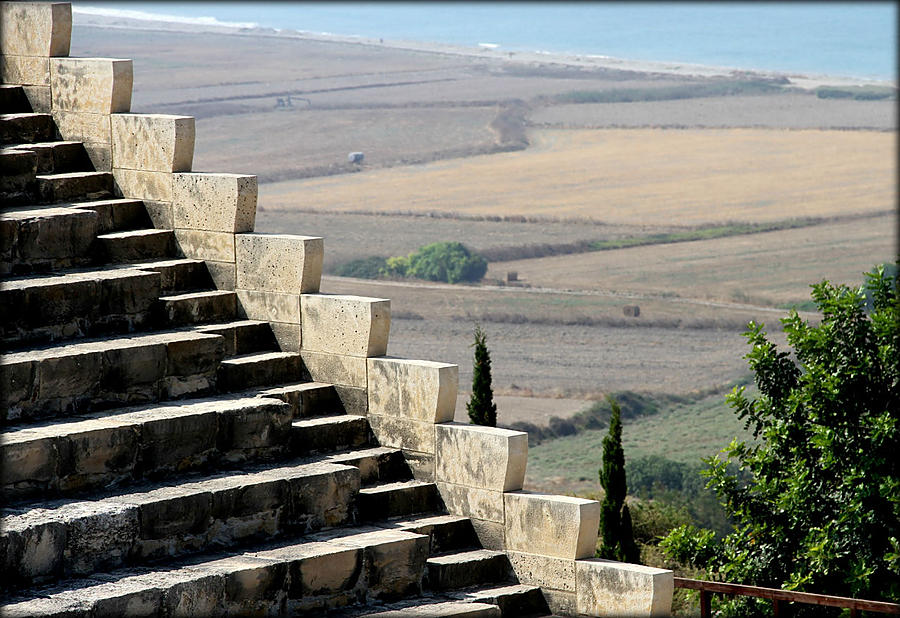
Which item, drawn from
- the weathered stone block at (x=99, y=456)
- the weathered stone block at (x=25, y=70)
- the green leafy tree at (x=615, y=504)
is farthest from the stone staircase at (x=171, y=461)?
the green leafy tree at (x=615, y=504)

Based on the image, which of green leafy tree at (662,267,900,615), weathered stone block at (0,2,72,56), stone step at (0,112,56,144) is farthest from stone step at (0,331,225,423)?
green leafy tree at (662,267,900,615)

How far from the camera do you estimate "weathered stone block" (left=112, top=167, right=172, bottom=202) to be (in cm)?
1035

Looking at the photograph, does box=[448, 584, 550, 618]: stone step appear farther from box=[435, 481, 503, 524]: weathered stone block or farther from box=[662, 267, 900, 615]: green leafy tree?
box=[662, 267, 900, 615]: green leafy tree

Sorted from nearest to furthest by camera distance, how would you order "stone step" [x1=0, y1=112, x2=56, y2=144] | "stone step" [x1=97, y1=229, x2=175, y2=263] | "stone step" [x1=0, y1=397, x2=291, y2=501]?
1. "stone step" [x1=0, y1=397, x2=291, y2=501]
2. "stone step" [x1=97, y1=229, x2=175, y2=263]
3. "stone step" [x1=0, y1=112, x2=56, y2=144]

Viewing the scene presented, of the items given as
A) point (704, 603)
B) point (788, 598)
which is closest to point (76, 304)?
point (704, 603)

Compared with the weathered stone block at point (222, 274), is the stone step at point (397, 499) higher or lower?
lower

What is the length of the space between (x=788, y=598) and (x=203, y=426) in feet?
12.7

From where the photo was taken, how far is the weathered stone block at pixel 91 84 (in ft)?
34.8

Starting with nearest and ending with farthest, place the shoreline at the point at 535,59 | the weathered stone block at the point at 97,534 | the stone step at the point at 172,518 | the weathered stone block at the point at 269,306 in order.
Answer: the stone step at the point at 172,518 < the weathered stone block at the point at 97,534 < the weathered stone block at the point at 269,306 < the shoreline at the point at 535,59

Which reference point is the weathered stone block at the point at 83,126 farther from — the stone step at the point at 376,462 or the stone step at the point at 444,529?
the stone step at the point at 444,529

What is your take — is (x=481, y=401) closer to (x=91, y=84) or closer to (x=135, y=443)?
(x=91, y=84)

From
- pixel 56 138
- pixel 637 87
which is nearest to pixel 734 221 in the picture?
pixel 637 87

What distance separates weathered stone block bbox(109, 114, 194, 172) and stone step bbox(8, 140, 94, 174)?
32cm

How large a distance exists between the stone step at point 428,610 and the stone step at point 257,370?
2145mm
